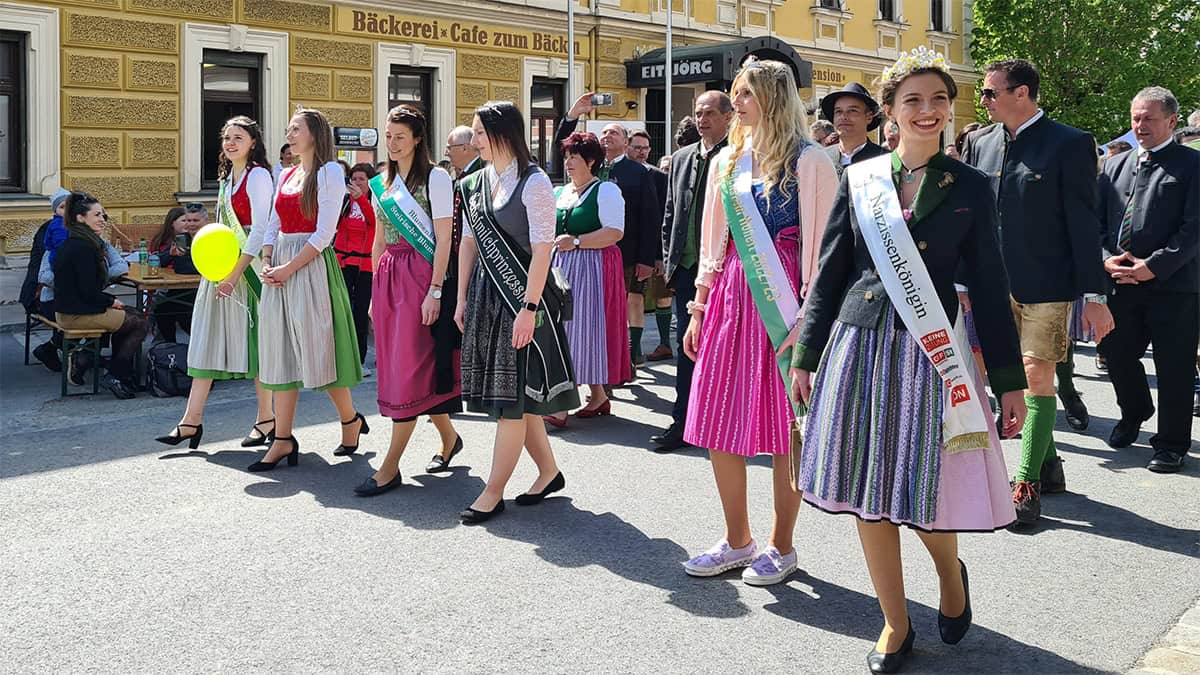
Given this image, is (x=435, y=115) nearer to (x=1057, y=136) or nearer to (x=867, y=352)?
(x=1057, y=136)

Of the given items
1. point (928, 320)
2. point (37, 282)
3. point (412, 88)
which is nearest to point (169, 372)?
point (37, 282)

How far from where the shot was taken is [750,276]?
4.55m

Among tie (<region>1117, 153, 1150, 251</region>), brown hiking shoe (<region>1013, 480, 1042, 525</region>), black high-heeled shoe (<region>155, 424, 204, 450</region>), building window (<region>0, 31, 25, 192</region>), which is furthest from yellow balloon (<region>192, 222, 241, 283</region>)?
building window (<region>0, 31, 25, 192</region>)

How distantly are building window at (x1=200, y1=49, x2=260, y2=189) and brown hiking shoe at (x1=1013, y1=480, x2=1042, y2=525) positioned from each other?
12616 mm

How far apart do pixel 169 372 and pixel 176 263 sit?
1.87 metres

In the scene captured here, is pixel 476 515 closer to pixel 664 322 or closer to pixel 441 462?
pixel 441 462

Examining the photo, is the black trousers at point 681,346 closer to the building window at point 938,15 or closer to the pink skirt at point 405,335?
the pink skirt at point 405,335

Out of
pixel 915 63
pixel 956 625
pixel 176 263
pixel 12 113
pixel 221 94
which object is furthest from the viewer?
pixel 221 94

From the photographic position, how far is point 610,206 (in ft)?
25.7

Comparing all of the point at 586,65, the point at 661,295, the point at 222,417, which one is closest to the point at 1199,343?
the point at 661,295

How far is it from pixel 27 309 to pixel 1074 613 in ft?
27.7

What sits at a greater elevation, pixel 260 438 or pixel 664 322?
pixel 664 322

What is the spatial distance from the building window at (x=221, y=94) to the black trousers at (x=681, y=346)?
33.1 ft

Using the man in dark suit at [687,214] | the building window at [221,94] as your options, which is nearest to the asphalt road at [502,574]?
the man in dark suit at [687,214]
